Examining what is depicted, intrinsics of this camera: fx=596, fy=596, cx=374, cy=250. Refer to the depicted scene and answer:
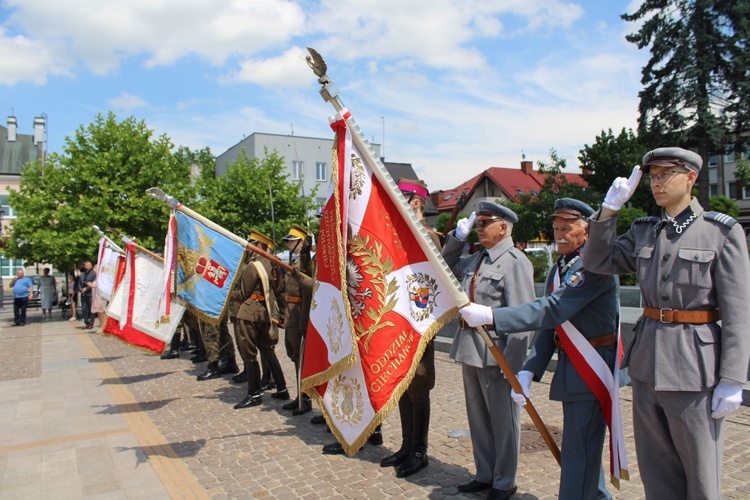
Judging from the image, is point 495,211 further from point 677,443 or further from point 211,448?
point 211,448

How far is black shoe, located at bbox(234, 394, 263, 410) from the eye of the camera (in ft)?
24.4

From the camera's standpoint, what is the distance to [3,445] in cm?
630

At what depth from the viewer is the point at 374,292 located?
12.8 ft

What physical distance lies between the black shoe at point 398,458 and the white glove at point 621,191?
9.82 feet

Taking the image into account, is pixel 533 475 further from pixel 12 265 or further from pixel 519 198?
pixel 12 265

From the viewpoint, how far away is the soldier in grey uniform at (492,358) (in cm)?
426

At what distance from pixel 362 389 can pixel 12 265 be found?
50.8 meters

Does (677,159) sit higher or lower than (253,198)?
lower

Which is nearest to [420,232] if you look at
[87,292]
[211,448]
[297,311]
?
[211,448]

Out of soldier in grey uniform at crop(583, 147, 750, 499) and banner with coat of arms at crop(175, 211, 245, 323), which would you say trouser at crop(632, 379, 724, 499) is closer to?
soldier in grey uniform at crop(583, 147, 750, 499)

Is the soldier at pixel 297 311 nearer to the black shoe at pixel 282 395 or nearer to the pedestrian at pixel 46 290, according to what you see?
the black shoe at pixel 282 395

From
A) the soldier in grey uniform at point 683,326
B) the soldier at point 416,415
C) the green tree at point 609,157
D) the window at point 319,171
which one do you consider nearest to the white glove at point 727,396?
the soldier in grey uniform at point 683,326

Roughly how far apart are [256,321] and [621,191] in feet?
18.1

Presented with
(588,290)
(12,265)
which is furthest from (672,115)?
(12,265)
